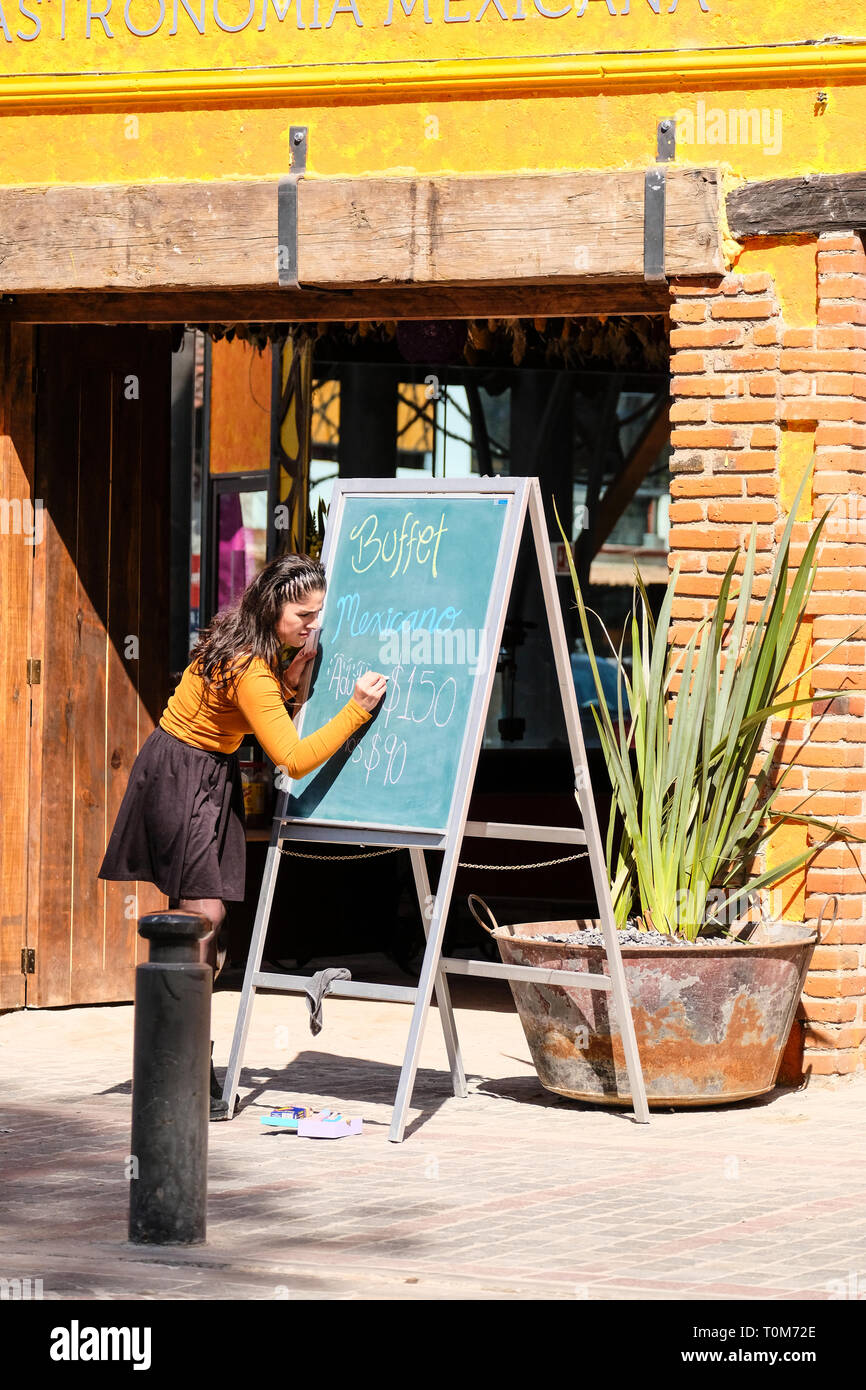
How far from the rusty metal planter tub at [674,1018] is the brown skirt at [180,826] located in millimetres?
1034

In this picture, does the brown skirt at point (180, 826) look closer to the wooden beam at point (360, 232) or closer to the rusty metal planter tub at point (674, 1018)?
the rusty metal planter tub at point (674, 1018)

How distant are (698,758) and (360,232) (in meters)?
2.56

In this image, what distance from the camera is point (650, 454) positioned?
17391 millimetres

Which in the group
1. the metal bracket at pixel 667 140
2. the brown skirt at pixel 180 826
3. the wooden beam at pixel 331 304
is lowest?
the brown skirt at pixel 180 826

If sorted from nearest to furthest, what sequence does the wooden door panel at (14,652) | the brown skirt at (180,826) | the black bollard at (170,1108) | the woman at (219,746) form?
the black bollard at (170,1108), the woman at (219,746), the brown skirt at (180,826), the wooden door panel at (14,652)

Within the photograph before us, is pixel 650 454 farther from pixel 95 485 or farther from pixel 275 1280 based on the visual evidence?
pixel 275 1280

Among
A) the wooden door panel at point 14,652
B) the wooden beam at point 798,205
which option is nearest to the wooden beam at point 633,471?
the wooden door panel at point 14,652

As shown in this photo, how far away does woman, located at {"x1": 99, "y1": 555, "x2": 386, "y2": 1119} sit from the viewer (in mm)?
6375

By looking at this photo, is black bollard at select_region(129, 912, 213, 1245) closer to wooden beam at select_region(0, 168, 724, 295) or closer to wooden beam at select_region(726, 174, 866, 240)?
wooden beam at select_region(0, 168, 724, 295)

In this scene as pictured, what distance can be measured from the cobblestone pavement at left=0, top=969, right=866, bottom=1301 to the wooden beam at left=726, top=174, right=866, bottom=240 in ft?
10.4

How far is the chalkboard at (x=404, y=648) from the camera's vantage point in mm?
6418

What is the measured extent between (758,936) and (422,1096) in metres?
1.33

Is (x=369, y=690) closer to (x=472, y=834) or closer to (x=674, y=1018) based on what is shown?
(x=472, y=834)

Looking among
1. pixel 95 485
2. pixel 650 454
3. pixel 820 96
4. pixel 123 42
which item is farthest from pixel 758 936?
pixel 650 454
